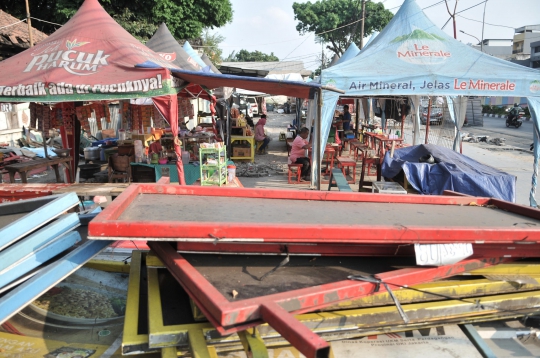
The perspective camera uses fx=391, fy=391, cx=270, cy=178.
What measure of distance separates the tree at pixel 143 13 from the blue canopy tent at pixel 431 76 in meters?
14.2

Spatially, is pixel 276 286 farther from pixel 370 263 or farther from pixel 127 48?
pixel 127 48

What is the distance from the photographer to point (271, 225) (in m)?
2.18

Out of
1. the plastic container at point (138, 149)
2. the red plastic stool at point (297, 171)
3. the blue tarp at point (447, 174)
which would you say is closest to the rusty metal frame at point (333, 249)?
the blue tarp at point (447, 174)

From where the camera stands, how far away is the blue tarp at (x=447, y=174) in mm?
7031

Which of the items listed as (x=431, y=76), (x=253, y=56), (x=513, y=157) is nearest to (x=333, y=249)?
(x=431, y=76)

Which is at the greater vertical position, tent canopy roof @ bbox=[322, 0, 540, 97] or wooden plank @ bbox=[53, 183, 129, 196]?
tent canopy roof @ bbox=[322, 0, 540, 97]

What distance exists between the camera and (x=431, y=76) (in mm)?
8070

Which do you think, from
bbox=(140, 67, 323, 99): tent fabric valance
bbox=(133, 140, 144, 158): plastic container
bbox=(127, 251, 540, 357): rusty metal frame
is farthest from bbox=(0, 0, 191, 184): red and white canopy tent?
bbox=(127, 251, 540, 357): rusty metal frame

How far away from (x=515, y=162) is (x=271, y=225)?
14507 mm

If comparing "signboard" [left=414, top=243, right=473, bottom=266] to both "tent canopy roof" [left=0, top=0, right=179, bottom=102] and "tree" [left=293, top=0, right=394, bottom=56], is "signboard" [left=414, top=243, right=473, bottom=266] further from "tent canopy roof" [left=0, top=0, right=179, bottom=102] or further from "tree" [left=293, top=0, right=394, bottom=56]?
"tree" [left=293, top=0, right=394, bottom=56]

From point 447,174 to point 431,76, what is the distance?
220 centimetres

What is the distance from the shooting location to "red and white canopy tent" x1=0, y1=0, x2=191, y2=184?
6.03 meters

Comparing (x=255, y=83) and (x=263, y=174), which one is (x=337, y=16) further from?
(x=255, y=83)

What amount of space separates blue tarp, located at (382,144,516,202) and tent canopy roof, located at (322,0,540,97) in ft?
4.26
